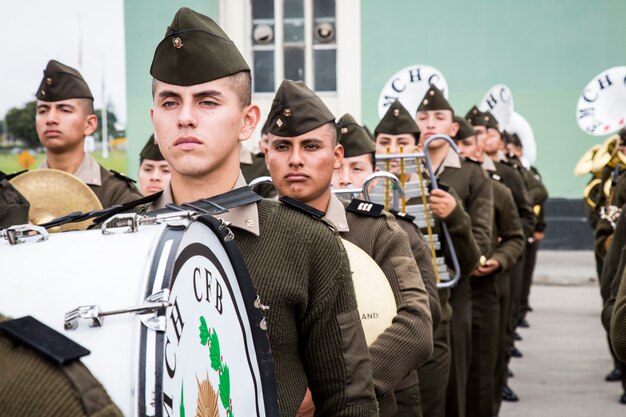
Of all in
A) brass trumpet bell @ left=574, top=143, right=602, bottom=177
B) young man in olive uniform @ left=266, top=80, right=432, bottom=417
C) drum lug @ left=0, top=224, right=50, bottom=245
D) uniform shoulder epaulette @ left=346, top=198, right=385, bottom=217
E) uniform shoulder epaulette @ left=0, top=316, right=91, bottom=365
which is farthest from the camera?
brass trumpet bell @ left=574, top=143, right=602, bottom=177

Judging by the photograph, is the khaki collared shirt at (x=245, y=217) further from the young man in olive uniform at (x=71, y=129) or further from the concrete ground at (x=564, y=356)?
the concrete ground at (x=564, y=356)

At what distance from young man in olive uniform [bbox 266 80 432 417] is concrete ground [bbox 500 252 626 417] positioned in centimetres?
463

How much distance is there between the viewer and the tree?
7656 millimetres

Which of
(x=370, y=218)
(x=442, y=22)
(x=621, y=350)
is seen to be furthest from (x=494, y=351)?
(x=442, y=22)

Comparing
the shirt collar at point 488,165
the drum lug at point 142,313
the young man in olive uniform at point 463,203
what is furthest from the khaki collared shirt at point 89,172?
the shirt collar at point 488,165

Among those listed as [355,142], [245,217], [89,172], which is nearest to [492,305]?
[355,142]

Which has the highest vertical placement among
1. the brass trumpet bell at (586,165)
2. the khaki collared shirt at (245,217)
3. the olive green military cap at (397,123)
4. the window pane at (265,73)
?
the window pane at (265,73)

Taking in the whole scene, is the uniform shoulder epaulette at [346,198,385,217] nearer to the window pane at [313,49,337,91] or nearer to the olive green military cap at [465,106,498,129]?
the olive green military cap at [465,106,498,129]

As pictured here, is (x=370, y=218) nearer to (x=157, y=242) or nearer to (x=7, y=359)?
(x=157, y=242)

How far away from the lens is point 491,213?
7301 millimetres

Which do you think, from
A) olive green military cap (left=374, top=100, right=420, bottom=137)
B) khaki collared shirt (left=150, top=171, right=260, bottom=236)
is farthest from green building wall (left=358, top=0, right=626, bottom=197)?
khaki collared shirt (left=150, top=171, right=260, bottom=236)

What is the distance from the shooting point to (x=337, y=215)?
4.14m

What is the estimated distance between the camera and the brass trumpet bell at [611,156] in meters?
9.62

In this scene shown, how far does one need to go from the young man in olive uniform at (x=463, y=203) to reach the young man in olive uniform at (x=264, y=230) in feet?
11.6
